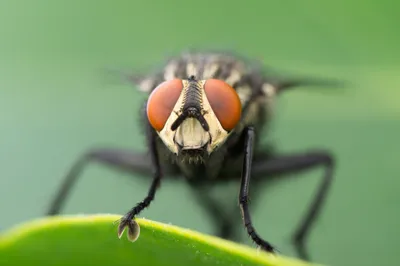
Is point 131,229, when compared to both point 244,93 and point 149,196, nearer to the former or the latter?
point 149,196

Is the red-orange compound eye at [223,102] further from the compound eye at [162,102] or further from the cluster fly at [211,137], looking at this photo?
the compound eye at [162,102]

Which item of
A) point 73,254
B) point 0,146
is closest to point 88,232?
point 73,254

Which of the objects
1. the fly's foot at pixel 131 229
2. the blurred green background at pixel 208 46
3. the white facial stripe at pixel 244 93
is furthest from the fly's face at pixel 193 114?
the fly's foot at pixel 131 229

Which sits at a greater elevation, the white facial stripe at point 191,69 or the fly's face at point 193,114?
A: the white facial stripe at point 191,69

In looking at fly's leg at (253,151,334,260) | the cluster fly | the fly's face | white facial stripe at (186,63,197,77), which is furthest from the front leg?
fly's leg at (253,151,334,260)

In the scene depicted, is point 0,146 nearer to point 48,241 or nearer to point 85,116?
point 85,116
